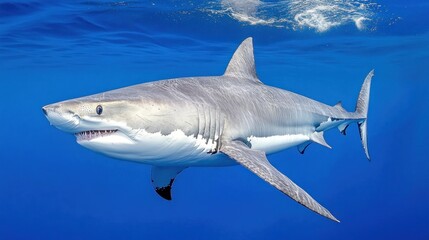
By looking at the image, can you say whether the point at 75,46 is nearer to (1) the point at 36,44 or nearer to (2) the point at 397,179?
(1) the point at 36,44

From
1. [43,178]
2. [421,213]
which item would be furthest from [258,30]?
[43,178]

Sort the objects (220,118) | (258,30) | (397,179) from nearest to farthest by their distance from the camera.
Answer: (220,118), (258,30), (397,179)

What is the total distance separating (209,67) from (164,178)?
2543cm

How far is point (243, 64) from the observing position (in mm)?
6297

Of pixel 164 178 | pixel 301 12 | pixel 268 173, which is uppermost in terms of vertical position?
pixel 301 12

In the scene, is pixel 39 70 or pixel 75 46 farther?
pixel 39 70

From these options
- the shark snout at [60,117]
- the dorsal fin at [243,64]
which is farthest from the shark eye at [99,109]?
the dorsal fin at [243,64]

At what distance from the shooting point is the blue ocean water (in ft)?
47.9

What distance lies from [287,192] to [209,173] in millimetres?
36230

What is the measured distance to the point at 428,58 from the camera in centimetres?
2672

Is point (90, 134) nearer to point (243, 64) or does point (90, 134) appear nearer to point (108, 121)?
point (108, 121)

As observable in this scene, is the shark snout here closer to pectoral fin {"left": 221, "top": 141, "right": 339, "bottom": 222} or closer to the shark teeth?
the shark teeth

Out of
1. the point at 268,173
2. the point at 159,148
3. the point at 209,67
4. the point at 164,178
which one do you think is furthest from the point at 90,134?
the point at 209,67

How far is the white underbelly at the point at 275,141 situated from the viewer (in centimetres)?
522
